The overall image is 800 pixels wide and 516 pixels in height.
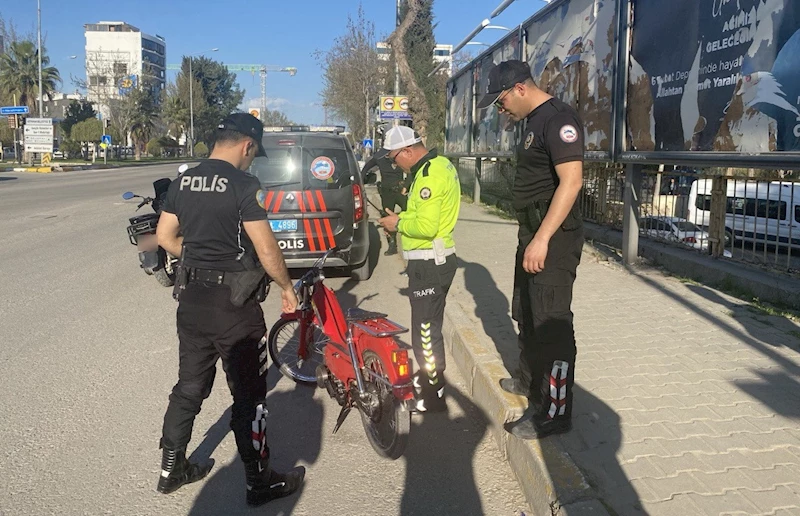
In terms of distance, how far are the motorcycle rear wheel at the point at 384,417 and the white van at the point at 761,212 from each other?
477 centimetres

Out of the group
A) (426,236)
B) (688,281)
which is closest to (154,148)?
(688,281)

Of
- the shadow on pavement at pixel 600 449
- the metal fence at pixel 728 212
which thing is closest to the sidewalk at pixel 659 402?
the shadow on pavement at pixel 600 449

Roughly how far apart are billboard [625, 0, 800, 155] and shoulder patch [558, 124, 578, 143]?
3181 millimetres

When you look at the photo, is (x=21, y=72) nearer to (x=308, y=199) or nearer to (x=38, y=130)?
(x=38, y=130)

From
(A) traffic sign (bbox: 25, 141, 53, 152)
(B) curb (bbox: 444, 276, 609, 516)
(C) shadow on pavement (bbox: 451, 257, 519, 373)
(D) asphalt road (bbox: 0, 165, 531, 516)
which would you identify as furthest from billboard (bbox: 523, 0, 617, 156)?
(A) traffic sign (bbox: 25, 141, 53, 152)

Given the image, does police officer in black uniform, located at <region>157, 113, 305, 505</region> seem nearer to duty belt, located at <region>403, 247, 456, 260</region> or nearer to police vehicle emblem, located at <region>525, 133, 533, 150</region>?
duty belt, located at <region>403, 247, 456, 260</region>

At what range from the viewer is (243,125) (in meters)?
3.32

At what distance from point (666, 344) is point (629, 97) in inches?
152

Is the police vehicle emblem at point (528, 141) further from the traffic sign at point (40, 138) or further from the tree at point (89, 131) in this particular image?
the tree at point (89, 131)

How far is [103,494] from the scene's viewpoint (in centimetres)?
338

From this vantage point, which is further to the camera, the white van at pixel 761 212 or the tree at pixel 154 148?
the tree at pixel 154 148

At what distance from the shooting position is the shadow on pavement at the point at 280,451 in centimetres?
330

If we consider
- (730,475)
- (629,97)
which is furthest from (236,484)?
(629,97)

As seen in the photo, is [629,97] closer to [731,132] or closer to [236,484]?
[731,132]
